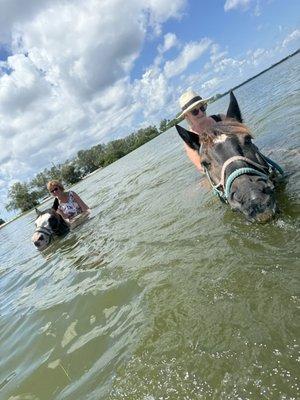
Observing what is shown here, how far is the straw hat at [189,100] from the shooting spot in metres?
7.97

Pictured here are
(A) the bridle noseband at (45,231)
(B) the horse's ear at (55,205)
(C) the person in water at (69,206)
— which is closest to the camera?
(A) the bridle noseband at (45,231)

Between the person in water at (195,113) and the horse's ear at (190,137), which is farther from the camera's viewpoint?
the person in water at (195,113)

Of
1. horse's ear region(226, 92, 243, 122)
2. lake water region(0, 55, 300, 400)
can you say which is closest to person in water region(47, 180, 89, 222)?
lake water region(0, 55, 300, 400)

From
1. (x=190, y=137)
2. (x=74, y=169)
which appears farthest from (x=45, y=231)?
(x=74, y=169)

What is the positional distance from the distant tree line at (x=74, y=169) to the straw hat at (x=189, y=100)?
294ft

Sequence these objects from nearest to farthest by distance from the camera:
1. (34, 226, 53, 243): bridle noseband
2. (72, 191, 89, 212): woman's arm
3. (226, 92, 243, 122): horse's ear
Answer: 1. (226, 92, 243, 122): horse's ear
2. (34, 226, 53, 243): bridle noseband
3. (72, 191, 89, 212): woman's arm

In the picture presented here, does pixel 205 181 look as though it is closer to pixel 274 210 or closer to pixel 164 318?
pixel 274 210

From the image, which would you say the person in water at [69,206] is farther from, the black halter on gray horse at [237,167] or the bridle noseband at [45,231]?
the black halter on gray horse at [237,167]

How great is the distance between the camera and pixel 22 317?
283 inches

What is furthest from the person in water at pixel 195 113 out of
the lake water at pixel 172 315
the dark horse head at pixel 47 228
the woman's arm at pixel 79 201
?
the woman's arm at pixel 79 201

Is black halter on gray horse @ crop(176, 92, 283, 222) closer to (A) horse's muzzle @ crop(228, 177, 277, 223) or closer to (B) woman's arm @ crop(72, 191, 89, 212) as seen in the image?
(A) horse's muzzle @ crop(228, 177, 277, 223)

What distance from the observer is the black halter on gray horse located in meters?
5.09

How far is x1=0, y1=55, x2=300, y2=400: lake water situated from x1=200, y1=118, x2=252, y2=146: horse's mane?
4.24 ft

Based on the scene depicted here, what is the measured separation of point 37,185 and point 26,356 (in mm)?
108436
